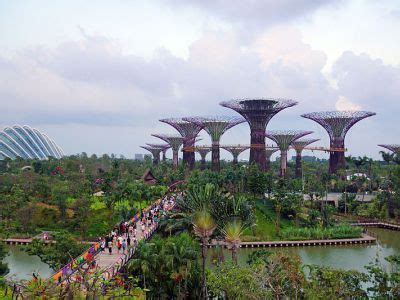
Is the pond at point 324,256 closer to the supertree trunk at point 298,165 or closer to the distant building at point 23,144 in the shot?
the supertree trunk at point 298,165

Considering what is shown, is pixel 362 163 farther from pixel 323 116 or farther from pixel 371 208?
pixel 371 208

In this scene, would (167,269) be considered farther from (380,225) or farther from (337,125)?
(337,125)

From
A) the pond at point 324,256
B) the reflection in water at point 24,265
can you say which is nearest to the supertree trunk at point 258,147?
the pond at point 324,256

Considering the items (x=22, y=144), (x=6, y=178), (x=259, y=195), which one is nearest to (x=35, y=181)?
(x=6, y=178)

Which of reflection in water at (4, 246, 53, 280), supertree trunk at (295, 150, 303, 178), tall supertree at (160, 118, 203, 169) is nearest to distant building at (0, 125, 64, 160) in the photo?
tall supertree at (160, 118, 203, 169)

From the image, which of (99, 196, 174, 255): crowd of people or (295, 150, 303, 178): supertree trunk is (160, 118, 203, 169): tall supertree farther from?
(99, 196, 174, 255): crowd of people

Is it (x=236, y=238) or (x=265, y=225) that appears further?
(x=265, y=225)

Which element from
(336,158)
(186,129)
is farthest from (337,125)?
(186,129)
